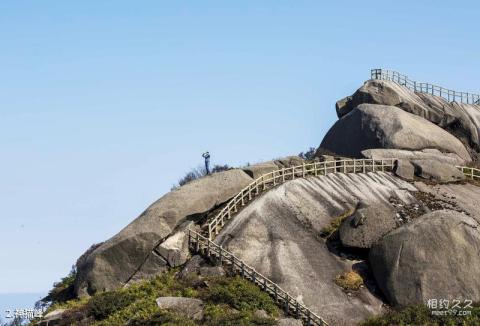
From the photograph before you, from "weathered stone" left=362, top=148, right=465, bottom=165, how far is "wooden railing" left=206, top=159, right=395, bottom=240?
1.35 meters

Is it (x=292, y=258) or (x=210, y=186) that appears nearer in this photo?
(x=292, y=258)

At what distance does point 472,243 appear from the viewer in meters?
44.0

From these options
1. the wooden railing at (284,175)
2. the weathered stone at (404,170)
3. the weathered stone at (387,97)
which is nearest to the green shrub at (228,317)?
the wooden railing at (284,175)

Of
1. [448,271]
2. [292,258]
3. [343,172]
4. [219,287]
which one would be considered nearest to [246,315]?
[219,287]

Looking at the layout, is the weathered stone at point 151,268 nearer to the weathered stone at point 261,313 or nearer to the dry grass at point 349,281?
the weathered stone at point 261,313

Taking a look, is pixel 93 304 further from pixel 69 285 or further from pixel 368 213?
pixel 368 213

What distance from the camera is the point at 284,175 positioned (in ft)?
170

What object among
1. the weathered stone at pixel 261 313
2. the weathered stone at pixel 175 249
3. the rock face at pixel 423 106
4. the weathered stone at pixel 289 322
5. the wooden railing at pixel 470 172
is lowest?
the weathered stone at pixel 289 322

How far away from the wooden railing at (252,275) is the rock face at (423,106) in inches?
1006

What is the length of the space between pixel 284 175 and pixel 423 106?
69.6 feet

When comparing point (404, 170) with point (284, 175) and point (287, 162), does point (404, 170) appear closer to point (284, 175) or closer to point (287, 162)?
point (287, 162)

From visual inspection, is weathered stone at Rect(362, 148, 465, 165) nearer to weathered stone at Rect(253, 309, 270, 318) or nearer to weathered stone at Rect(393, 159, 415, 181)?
weathered stone at Rect(393, 159, 415, 181)

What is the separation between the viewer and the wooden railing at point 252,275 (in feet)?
133

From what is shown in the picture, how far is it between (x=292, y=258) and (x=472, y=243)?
934 centimetres
